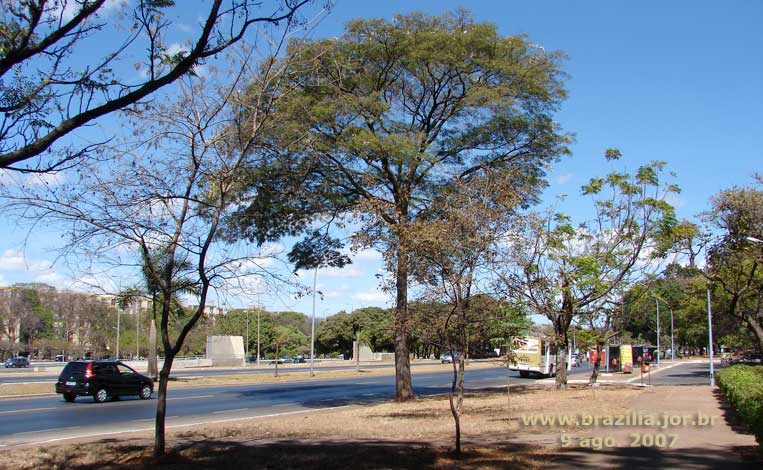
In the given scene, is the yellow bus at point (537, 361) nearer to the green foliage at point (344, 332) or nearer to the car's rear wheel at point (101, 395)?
the car's rear wheel at point (101, 395)

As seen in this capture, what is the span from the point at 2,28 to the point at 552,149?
17.6 m

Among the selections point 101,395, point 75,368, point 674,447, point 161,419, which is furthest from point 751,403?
point 75,368

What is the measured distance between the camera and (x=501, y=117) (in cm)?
2055

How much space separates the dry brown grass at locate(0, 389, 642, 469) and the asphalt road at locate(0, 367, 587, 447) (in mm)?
2518

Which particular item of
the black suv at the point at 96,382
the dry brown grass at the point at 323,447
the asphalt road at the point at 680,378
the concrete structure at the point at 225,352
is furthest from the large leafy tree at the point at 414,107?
the concrete structure at the point at 225,352

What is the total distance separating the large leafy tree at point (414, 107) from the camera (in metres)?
18.8

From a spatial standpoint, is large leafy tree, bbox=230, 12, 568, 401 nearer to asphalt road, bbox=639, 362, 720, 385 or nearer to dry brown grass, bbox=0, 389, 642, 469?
dry brown grass, bbox=0, 389, 642, 469

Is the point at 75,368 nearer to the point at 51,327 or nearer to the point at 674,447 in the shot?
the point at 674,447

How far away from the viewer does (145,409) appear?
2130 centimetres

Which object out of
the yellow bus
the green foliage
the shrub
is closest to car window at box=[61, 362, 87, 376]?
the shrub

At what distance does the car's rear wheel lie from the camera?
24.3 meters

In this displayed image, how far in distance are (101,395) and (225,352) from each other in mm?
40096

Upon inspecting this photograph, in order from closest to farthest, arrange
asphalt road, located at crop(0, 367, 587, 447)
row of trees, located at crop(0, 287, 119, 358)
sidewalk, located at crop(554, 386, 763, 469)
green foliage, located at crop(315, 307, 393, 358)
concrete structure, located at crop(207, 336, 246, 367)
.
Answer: sidewalk, located at crop(554, 386, 763, 469) < asphalt road, located at crop(0, 367, 587, 447) < concrete structure, located at crop(207, 336, 246, 367) < row of trees, located at crop(0, 287, 119, 358) < green foliage, located at crop(315, 307, 393, 358)

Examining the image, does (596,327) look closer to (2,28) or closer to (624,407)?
(624,407)
